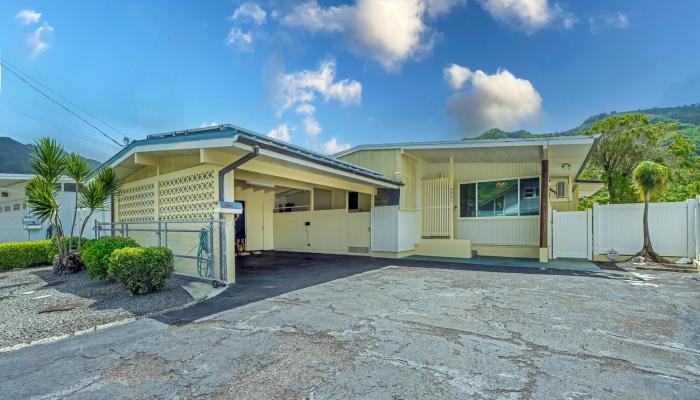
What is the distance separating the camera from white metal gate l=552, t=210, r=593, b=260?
36.1ft

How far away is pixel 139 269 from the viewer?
5715 mm

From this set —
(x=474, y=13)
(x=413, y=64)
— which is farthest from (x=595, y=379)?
(x=413, y=64)

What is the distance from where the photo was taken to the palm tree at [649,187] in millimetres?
9742

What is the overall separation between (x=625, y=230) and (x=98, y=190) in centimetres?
1485

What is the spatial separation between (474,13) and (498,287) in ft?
36.3

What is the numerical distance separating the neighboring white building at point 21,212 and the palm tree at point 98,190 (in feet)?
17.0

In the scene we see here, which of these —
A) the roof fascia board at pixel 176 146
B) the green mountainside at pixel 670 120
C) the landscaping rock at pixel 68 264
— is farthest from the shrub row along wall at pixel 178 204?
the green mountainside at pixel 670 120

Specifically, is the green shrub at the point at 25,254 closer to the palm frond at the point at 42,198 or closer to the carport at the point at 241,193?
the carport at the point at 241,193

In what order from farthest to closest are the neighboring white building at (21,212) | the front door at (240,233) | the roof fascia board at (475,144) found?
the neighboring white building at (21,212)
the front door at (240,233)
the roof fascia board at (475,144)

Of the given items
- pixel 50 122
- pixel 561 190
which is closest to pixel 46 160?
pixel 561 190

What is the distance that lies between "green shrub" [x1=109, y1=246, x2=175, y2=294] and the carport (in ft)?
3.50

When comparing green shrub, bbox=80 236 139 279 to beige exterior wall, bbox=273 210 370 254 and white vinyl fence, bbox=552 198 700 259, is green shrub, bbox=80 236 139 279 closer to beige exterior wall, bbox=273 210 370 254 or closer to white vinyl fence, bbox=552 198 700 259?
beige exterior wall, bbox=273 210 370 254

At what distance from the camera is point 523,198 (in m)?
12.2

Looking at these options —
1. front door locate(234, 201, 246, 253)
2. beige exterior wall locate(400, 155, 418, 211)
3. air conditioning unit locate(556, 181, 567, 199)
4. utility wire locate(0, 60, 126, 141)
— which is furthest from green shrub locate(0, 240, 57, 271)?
air conditioning unit locate(556, 181, 567, 199)
